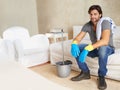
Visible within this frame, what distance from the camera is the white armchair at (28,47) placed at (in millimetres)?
3340

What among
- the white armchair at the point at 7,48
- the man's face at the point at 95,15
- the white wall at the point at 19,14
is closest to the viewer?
the man's face at the point at 95,15

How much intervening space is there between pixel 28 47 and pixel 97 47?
5.13 ft

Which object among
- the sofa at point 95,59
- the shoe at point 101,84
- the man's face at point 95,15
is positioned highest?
the man's face at point 95,15

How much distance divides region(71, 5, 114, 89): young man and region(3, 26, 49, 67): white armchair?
1.03m

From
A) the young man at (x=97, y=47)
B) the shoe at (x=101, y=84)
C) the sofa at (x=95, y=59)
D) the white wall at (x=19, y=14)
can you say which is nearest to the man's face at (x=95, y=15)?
the young man at (x=97, y=47)

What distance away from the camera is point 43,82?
1.27 metres

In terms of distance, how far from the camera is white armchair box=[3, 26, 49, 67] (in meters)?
3.34

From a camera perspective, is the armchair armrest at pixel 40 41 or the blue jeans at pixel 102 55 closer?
the blue jeans at pixel 102 55

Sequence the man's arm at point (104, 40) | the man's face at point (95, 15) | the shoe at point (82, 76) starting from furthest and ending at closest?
the shoe at point (82, 76), the man's face at point (95, 15), the man's arm at point (104, 40)

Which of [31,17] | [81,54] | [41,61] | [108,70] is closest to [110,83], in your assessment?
[108,70]

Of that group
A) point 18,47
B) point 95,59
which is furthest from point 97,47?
point 18,47

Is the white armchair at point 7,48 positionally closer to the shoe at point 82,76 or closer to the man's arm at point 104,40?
the shoe at point 82,76

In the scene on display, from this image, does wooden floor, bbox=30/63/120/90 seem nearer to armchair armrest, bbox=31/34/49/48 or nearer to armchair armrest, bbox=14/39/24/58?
armchair armrest, bbox=14/39/24/58

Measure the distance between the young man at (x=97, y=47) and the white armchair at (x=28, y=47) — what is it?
1.03 meters
